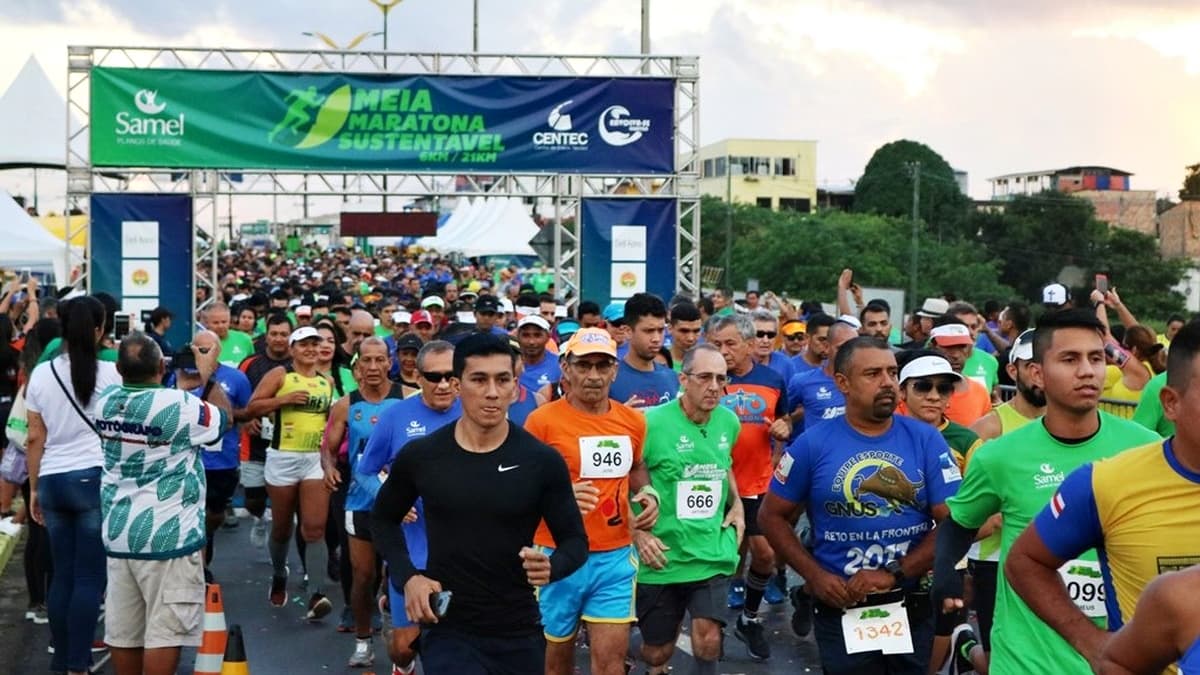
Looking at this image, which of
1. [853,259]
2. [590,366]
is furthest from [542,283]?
[853,259]

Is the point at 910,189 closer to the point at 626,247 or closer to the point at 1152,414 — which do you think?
the point at 626,247

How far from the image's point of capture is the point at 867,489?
19.7 ft

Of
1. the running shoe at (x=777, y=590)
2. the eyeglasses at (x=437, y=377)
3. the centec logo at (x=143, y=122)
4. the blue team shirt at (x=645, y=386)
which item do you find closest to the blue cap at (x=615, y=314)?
the running shoe at (x=777, y=590)

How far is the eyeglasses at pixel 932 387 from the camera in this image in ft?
24.3

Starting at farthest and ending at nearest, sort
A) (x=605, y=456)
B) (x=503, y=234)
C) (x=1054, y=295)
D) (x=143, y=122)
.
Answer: (x=503, y=234), (x=143, y=122), (x=1054, y=295), (x=605, y=456)

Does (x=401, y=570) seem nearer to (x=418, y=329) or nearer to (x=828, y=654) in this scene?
(x=828, y=654)

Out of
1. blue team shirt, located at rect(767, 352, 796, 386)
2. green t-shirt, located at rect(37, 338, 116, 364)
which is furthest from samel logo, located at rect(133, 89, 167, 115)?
green t-shirt, located at rect(37, 338, 116, 364)

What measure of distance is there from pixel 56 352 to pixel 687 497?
337cm

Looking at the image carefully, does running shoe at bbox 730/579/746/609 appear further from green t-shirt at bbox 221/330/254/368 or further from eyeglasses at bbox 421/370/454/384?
green t-shirt at bbox 221/330/254/368

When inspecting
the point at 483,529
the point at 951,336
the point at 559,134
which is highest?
the point at 559,134

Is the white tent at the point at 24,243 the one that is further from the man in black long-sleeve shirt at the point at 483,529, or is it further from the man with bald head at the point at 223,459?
the man in black long-sleeve shirt at the point at 483,529

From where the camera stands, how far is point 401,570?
5.37 metres

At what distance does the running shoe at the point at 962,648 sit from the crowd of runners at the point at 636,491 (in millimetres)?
39

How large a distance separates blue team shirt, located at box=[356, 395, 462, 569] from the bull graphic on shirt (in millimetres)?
2454
